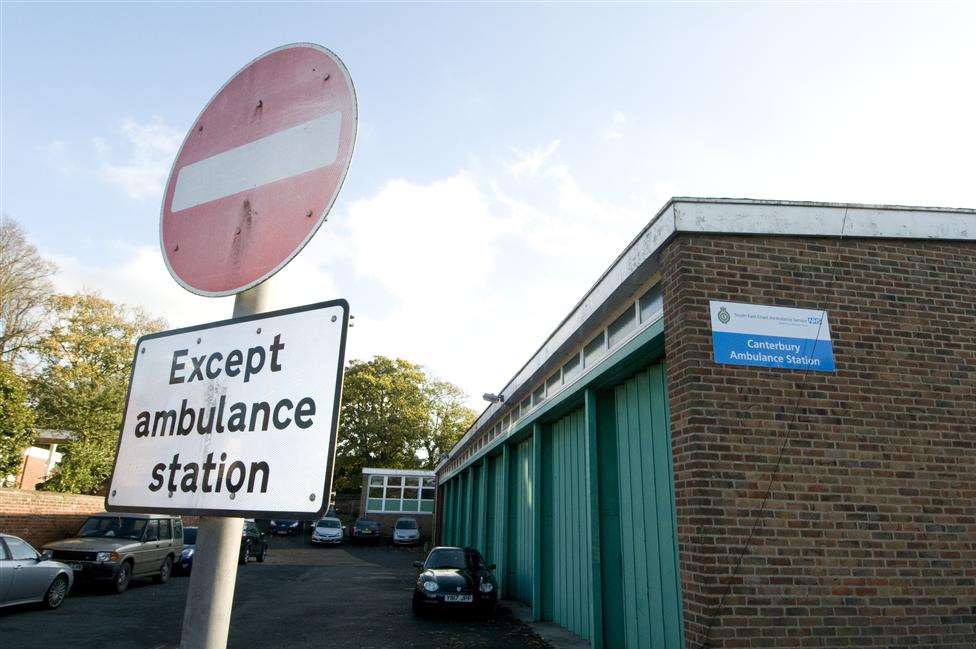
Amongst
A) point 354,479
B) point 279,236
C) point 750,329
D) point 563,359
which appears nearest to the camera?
point 279,236

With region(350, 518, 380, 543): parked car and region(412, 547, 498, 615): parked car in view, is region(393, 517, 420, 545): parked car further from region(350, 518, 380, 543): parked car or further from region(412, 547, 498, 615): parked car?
region(412, 547, 498, 615): parked car

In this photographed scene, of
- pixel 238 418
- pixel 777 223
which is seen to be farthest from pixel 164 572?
pixel 238 418

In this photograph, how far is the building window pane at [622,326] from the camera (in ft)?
25.8

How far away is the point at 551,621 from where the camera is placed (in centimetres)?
1169

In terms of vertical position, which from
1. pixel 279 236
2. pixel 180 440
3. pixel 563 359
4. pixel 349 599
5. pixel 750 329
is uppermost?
pixel 563 359

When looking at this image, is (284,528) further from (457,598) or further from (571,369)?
(571,369)

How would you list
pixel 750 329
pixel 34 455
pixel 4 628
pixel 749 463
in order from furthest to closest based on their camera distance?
1. pixel 34 455
2. pixel 4 628
3. pixel 750 329
4. pixel 749 463

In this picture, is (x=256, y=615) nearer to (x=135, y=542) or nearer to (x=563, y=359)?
(x=135, y=542)

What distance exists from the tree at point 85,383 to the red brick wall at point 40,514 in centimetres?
351

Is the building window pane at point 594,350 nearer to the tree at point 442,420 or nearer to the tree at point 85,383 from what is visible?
the tree at point 85,383

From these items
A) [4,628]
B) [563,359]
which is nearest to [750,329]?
[563,359]

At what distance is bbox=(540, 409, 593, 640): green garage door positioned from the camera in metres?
10.0

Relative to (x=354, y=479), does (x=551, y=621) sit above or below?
below

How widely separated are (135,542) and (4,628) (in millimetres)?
5770
